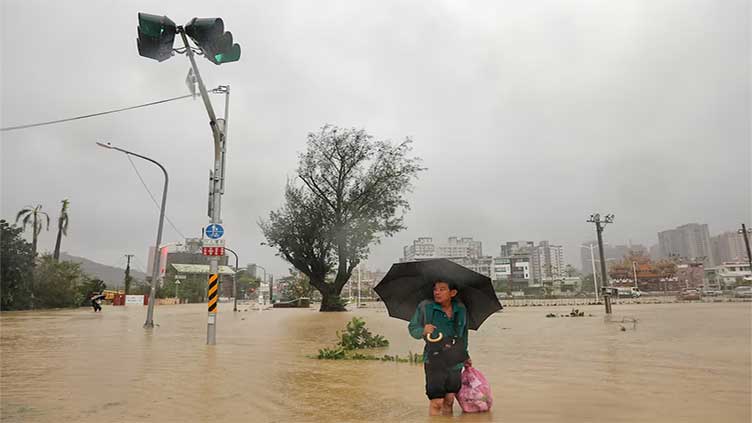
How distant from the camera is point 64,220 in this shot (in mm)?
55656

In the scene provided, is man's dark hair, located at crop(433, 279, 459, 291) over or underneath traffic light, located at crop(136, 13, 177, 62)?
underneath

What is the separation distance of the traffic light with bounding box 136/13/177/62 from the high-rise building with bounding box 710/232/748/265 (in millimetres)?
121758

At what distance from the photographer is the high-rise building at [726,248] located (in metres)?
100

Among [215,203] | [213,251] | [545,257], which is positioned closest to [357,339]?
[213,251]

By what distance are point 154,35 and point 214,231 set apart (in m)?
6.75

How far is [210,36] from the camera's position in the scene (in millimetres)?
6891

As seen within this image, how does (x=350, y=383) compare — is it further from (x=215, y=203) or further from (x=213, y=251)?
(x=215, y=203)

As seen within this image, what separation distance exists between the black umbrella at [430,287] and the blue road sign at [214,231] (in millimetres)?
8651

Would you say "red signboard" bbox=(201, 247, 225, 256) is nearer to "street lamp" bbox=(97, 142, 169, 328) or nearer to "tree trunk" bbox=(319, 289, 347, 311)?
"street lamp" bbox=(97, 142, 169, 328)

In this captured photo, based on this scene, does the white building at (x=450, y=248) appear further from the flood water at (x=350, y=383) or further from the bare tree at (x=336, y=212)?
the flood water at (x=350, y=383)

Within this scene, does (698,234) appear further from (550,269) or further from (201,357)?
(201,357)

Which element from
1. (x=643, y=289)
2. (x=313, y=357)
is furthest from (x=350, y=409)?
(x=643, y=289)

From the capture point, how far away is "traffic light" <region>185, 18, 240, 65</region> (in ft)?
22.6

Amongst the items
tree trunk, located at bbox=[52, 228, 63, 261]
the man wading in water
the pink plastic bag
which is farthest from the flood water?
tree trunk, located at bbox=[52, 228, 63, 261]
